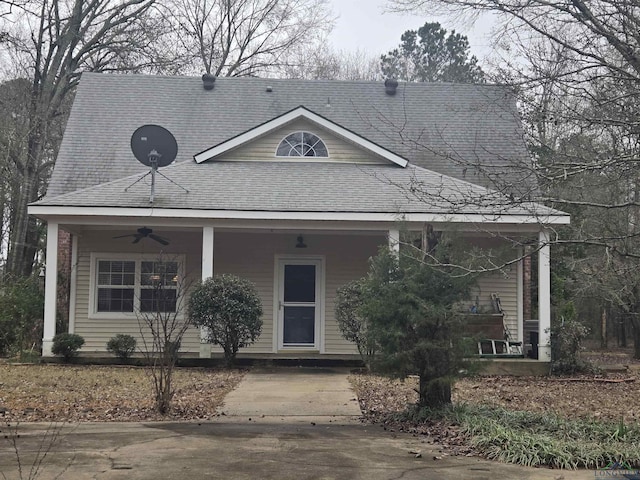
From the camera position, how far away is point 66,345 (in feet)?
47.6

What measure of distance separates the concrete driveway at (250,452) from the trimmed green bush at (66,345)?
607 cm

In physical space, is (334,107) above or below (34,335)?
above

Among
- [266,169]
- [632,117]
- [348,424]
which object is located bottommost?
[348,424]

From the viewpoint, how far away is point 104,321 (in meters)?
16.5

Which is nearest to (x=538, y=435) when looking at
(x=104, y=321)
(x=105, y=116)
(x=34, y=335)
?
(x=104, y=321)

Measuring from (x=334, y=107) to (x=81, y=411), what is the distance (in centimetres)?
1226

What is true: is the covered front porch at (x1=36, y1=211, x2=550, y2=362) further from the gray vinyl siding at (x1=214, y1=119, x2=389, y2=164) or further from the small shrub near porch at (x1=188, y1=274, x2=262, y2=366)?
the small shrub near porch at (x1=188, y1=274, x2=262, y2=366)

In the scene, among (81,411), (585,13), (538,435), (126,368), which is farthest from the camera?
(126,368)

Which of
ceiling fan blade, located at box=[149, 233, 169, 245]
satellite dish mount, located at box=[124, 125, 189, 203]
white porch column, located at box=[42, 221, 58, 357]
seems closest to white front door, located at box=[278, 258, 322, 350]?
ceiling fan blade, located at box=[149, 233, 169, 245]

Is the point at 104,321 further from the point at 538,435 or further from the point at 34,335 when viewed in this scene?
the point at 538,435

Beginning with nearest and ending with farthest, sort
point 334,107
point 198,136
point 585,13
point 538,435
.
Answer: point 538,435 < point 585,13 < point 198,136 < point 334,107

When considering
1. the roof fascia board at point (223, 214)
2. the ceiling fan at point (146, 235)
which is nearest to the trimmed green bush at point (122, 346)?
the ceiling fan at point (146, 235)

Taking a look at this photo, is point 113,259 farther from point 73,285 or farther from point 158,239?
point 158,239

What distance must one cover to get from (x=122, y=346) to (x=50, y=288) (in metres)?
1.76
